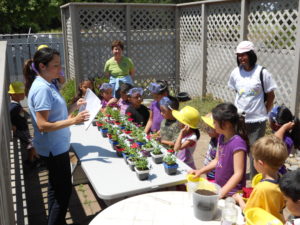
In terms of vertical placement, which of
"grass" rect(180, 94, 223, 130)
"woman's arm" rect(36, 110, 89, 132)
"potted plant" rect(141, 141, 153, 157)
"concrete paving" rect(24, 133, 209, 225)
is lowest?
"concrete paving" rect(24, 133, 209, 225)

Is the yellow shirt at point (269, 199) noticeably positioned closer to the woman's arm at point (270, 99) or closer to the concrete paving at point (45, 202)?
the woman's arm at point (270, 99)

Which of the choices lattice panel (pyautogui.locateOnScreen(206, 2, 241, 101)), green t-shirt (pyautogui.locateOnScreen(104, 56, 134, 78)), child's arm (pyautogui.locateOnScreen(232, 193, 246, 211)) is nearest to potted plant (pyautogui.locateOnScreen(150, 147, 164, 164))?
child's arm (pyautogui.locateOnScreen(232, 193, 246, 211))

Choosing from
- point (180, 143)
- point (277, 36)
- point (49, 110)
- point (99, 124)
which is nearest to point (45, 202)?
point (99, 124)

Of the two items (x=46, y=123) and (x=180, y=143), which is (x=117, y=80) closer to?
(x=180, y=143)

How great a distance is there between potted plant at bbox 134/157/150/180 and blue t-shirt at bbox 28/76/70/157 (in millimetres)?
687

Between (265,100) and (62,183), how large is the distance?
2381 mm

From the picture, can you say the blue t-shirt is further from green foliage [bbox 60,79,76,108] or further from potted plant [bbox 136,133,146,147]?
green foliage [bbox 60,79,76,108]

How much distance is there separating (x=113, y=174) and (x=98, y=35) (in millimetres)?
5873

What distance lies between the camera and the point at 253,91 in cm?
365

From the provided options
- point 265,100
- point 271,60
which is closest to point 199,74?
point 271,60

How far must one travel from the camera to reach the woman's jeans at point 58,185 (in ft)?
9.26

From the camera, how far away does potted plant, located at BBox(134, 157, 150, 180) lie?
2.54 metres

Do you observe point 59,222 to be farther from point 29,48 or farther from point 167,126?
point 29,48

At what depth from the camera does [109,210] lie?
81.7 inches
